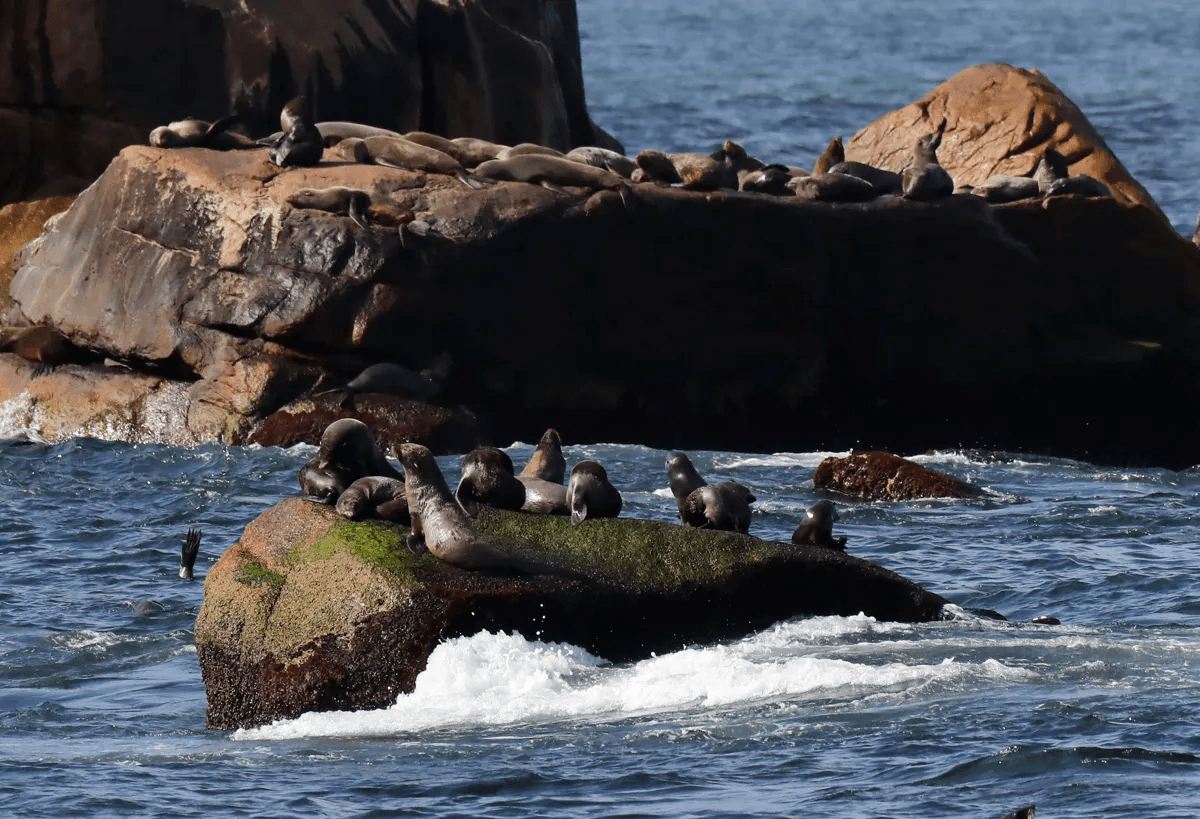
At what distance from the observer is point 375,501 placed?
10.6m

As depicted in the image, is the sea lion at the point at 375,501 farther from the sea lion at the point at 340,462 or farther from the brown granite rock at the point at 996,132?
the brown granite rock at the point at 996,132

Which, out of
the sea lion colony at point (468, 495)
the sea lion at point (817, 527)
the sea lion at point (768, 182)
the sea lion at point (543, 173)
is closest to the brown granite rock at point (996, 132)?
the sea lion at point (768, 182)

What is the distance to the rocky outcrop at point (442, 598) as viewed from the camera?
31.5 ft

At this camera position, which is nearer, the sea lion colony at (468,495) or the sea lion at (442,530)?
the sea lion at (442,530)

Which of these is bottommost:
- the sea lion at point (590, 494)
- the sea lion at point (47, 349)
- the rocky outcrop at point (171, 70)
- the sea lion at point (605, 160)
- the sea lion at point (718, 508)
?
the sea lion at point (718, 508)

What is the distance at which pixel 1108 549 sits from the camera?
14.9 meters

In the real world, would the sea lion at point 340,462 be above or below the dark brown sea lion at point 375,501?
above

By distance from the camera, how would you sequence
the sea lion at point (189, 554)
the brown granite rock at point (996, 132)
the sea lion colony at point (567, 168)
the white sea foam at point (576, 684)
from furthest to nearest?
the brown granite rock at point (996, 132) < the sea lion colony at point (567, 168) < the sea lion at point (189, 554) < the white sea foam at point (576, 684)

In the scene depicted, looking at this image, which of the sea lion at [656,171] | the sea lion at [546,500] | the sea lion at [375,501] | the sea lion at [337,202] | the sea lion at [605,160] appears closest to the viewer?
the sea lion at [375,501]

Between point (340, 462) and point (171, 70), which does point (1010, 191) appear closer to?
point (171, 70)

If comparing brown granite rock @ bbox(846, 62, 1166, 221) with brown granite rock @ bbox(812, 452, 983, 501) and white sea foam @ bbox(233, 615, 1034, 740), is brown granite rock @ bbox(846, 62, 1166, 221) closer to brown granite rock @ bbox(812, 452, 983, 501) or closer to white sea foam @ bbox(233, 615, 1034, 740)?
brown granite rock @ bbox(812, 452, 983, 501)

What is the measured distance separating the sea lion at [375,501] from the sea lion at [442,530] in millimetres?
299

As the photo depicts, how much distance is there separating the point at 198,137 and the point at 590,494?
11761 mm

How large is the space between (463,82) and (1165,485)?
1276 centimetres
